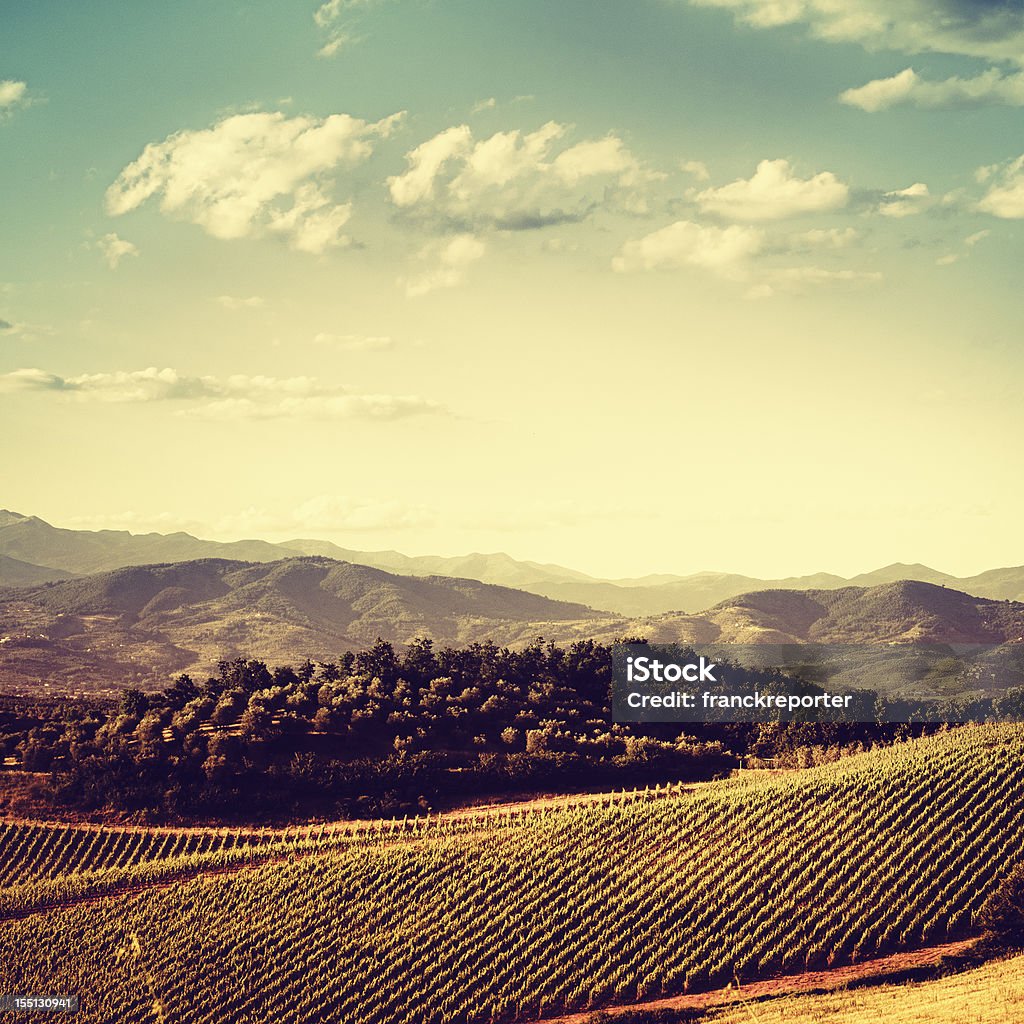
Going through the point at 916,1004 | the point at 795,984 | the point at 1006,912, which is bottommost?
the point at 795,984

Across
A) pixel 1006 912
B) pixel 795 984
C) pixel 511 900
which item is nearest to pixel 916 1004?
pixel 795 984

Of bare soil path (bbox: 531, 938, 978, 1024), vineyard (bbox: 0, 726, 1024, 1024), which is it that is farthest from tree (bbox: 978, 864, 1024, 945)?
bare soil path (bbox: 531, 938, 978, 1024)

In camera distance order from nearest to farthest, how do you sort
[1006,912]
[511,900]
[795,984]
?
[795,984]
[1006,912]
[511,900]

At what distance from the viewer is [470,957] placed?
42688mm

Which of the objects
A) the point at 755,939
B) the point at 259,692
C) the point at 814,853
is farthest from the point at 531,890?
the point at 259,692

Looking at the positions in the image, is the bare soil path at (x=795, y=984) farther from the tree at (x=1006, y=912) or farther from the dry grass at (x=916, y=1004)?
the tree at (x=1006, y=912)

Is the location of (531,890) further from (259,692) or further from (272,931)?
(259,692)

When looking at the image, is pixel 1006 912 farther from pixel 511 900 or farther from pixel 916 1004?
pixel 511 900

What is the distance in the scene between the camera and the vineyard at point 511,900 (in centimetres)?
4056

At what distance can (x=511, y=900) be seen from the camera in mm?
47625

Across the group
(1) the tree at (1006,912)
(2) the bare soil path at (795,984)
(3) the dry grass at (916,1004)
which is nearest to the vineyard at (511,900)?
(2) the bare soil path at (795,984)

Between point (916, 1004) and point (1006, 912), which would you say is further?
point (1006, 912)

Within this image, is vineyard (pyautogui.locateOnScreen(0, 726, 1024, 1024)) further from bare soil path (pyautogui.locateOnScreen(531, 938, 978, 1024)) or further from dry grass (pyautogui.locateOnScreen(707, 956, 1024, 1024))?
dry grass (pyautogui.locateOnScreen(707, 956, 1024, 1024))

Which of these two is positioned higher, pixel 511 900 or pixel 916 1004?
pixel 916 1004
